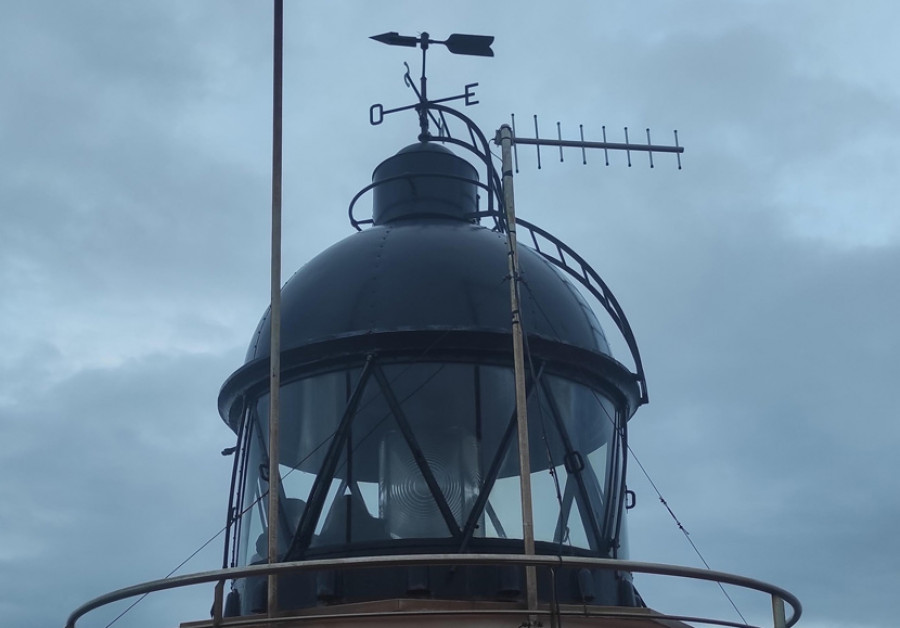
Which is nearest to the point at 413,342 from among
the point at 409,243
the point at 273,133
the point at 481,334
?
the point at 481,334

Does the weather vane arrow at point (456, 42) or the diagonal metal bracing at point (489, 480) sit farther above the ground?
the weather vane arrow at point (456, 42)

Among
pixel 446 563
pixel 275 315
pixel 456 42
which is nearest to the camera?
pixel 446 563

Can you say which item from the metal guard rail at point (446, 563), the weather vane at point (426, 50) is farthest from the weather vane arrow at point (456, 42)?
the metal guard rail at point (446, 563)

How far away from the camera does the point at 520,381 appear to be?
29.2 feet

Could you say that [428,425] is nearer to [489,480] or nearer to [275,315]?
[489,480]

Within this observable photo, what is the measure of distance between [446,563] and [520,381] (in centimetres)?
164

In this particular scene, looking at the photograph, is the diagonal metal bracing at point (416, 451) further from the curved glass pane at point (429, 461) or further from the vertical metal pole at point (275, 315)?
A: the vertical metal pole at point (275, 315)

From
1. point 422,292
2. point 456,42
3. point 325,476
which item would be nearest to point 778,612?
point 325,476

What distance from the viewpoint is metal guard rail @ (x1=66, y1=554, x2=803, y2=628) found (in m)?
7.62

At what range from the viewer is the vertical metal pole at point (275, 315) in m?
8.79

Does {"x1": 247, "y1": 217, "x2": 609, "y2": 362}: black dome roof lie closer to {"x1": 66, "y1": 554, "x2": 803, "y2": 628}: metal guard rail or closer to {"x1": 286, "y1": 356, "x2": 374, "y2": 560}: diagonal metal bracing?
{"x1": 286, "y1": 356, "x2": 374, "y2": 560}: diagonal metal bracing

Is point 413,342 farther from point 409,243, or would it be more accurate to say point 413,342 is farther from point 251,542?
point 251,542

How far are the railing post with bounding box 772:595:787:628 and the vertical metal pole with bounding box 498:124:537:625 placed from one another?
1682 millimetres

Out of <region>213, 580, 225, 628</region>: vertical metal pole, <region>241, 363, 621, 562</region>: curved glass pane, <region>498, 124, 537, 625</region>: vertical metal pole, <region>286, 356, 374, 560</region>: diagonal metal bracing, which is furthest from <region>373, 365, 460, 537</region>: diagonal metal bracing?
<region>213, 580, 225, 628</region>: vertical metal pole
